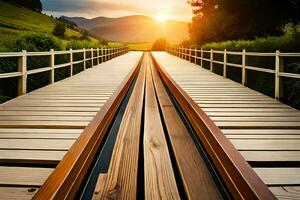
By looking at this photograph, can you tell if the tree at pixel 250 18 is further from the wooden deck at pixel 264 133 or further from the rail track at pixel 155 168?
the rail track at pixel 155 168

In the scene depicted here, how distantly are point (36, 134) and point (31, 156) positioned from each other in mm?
949

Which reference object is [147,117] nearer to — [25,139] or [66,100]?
[66,100]

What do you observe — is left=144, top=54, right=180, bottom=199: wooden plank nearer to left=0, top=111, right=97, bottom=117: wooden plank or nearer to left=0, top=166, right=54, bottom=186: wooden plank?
left=0, top=166, right=54, bottom=186: wooden plank

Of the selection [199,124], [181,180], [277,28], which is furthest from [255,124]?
[277,28]

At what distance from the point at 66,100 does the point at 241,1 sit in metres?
24.3

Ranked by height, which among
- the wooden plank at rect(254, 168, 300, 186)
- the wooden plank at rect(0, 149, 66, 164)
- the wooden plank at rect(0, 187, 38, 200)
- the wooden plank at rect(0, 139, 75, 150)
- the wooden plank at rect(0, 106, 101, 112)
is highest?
the wooden plank at rect(0, 106, 101, 112)

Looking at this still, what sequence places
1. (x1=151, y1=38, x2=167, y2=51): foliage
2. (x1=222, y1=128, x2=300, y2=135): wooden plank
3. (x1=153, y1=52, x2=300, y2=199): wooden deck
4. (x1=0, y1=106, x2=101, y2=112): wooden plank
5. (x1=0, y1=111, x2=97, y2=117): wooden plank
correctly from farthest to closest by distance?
1. (x1=151, y1=38, x2=167, y2=51): foliage
2. (x1=0, y1=106, x2=101, y2=112): wooden plank
3. (x1=0, y1=111, x2=97, y2=117): wooden plank
4. (x1=222, y1=128, x2=300, y2=135): wooden plank
5. (x1=153, y1=52, x2=300, y2=199): wooden deck

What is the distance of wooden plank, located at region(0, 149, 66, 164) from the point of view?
3267 millimetres

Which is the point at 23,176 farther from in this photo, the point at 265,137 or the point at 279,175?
the point at 265,137

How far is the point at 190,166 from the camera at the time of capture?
12.0ft

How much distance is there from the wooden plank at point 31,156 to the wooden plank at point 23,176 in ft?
0.66

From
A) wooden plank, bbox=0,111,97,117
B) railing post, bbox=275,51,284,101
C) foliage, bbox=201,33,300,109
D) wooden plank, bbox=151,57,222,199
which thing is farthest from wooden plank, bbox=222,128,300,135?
railing post, bbox=275,51,284,101

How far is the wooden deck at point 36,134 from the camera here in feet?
9.25

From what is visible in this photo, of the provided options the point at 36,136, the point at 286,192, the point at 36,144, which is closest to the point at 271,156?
the point at 286,192
